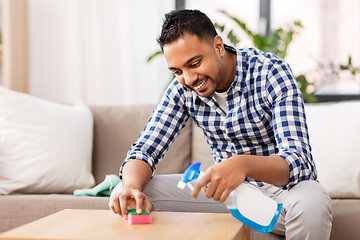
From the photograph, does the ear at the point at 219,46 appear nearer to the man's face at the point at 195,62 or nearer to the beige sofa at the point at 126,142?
the man's face at the point at 195,62

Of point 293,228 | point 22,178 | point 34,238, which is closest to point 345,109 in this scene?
point 293,228

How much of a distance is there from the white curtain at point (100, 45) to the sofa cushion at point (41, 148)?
89cm

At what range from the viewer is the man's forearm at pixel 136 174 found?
1.31m

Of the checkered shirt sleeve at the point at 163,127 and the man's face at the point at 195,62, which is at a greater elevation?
the man's face at the point at 195,62

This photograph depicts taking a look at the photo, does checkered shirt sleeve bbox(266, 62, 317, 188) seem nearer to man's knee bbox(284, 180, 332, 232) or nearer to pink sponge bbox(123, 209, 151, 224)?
man's knee bbox(284, 180, 332, 232)

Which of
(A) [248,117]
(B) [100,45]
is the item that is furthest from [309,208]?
(B) [100,45]

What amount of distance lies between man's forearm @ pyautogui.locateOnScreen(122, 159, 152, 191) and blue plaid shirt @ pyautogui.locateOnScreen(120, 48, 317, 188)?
3cm

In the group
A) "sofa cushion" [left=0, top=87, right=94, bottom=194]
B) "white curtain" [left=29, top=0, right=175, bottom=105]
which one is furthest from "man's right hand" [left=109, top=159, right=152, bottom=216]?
"white curtain" [left=29, top=0, right=175, bottom=105]

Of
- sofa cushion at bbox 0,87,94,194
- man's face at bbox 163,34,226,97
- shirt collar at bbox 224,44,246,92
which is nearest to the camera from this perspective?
man's face at bbox 163,34,226,97

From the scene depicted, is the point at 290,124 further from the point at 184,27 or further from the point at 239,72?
the point at 184,27

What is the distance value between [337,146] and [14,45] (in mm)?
1873

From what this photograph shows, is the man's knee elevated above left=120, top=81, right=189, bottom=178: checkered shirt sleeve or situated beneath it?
situated beneath

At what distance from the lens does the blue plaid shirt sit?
128cm

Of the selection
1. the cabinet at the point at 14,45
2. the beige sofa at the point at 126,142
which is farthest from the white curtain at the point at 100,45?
the beige sofa at the point at 126,142
